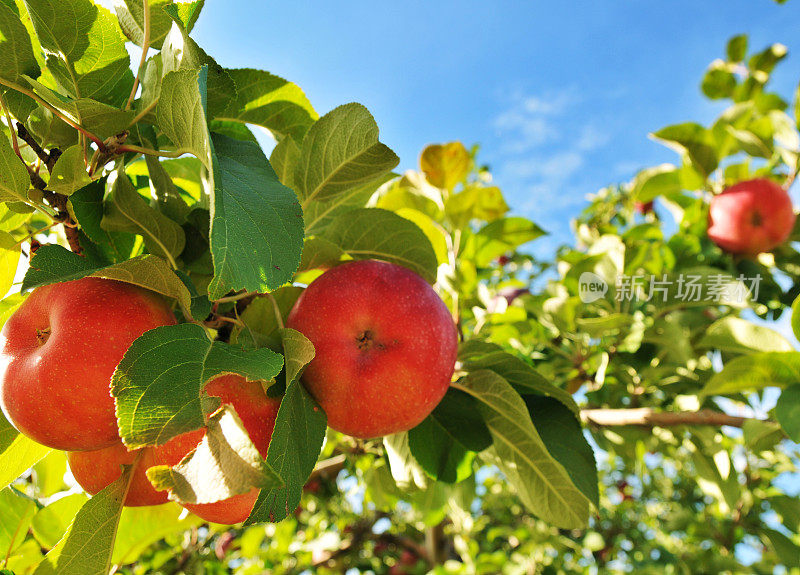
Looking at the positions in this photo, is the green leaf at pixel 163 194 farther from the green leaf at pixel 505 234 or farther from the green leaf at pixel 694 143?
the green leaf at pixel 694 143

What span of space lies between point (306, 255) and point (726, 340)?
989mm

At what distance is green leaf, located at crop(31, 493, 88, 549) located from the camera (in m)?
0.84

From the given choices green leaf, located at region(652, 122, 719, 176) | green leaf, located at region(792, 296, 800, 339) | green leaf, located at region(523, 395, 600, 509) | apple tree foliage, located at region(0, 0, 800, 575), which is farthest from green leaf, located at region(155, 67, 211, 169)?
green leaf, located at region(652, 122, 719, 176)

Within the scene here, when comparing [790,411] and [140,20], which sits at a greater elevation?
[140,20]

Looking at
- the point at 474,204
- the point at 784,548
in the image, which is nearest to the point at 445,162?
the point at 474,204

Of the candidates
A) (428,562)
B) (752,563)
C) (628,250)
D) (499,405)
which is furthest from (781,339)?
(428,562)

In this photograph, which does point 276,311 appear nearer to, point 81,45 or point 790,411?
point 81,45

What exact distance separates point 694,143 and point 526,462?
1.43 m

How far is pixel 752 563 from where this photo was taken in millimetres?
2604

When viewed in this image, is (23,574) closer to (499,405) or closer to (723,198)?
(499,405)

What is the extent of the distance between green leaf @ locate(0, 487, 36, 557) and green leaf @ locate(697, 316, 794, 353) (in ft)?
4.50

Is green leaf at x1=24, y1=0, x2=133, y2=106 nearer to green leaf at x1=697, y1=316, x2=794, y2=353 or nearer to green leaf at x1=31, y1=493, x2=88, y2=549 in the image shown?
green leaf at x1=31, y1=493, x2=88, y2=549

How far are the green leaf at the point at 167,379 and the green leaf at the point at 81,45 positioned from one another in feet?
1.18

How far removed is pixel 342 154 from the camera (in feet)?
2.27
